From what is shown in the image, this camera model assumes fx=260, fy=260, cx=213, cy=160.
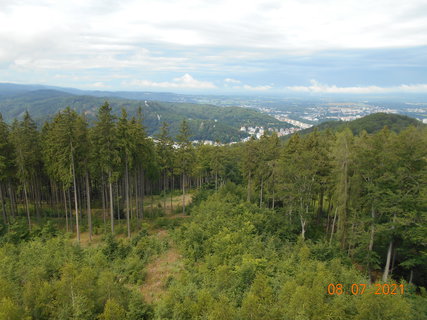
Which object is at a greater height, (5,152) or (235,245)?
(5,152)

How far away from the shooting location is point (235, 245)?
50.3ft

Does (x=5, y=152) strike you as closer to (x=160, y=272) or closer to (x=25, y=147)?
(x=25, y=147)

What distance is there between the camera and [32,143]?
2370 centimetres

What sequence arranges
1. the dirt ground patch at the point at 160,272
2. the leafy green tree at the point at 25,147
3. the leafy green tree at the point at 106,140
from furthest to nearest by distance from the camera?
the leafy green tree at the point at 25,147 → the leafy green tree at the point at 106,140 → the dirt ground patch at the point at 160,272

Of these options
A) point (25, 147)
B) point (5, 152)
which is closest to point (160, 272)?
point (25, 147)

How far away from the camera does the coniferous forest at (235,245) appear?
9.05 m

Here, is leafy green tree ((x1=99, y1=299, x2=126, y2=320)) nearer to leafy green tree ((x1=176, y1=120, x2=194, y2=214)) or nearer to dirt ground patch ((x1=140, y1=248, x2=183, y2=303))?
dirt ground patch ((x1=140, y1=248, x2=183, y2=303))

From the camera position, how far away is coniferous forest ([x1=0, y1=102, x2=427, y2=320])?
9055 millimetres
